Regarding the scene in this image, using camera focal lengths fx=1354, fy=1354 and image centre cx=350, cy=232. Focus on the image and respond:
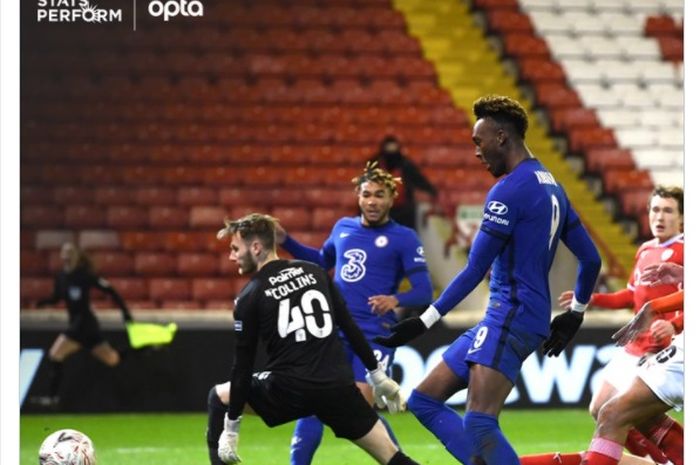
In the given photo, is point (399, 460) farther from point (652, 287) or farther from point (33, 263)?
point (33, 263)

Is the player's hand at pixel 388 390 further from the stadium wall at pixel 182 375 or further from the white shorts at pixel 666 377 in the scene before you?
the stadium wall at pixel 182 375

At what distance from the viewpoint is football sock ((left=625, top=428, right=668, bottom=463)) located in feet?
21.3

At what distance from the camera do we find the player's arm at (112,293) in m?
10.3

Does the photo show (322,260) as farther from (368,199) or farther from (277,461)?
(277,461)

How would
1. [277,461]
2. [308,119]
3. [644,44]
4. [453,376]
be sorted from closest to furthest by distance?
[453,376] → [277,461] → [644,44] → [308,119]

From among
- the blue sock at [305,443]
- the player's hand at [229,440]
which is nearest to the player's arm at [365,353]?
the player's hand at [229,440]

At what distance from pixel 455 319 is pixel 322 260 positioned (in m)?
3.49

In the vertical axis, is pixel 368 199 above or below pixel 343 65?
below

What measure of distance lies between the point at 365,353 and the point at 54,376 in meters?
4.85

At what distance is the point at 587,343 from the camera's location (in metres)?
10.6

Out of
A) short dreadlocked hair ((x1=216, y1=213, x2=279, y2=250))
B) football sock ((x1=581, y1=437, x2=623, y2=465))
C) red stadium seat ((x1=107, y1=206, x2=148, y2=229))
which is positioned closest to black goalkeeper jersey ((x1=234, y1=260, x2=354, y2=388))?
short dreadlocked hair ((x1=216, y1=213, x2=279, y2=250))

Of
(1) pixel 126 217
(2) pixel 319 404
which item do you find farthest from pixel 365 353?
(1) pixel 126 217

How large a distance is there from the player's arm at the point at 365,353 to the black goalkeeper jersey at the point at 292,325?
0.07m
